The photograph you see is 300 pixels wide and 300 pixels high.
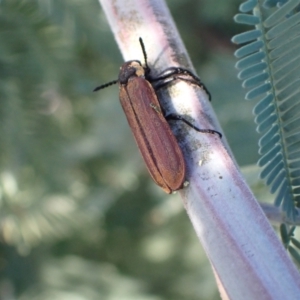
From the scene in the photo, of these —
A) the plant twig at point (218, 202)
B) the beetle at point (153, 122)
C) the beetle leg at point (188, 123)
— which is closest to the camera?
the plant twig at point (218, 202)

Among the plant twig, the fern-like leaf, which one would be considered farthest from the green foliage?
the plant twig

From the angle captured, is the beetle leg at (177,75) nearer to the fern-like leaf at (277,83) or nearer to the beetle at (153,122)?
the beetle at (153,122)

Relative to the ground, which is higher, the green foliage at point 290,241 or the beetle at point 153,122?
the beetle at point 153,122

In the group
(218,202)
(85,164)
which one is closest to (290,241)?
(218,202)

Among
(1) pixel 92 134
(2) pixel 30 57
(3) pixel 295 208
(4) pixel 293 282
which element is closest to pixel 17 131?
(2) pixel 30 57

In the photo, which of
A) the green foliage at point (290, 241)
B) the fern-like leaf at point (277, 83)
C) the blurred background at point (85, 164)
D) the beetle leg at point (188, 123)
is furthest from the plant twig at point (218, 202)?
the blurred background at point (85, 164)

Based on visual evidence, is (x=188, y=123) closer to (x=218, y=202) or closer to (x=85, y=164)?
(x=218, y=202)

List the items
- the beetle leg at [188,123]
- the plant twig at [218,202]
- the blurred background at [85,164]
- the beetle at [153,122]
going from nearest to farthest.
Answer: the plant twig at [218,202] → the beetle leg at [188,123] → the beetle at [153,122] → the blurred background at [85,164]
